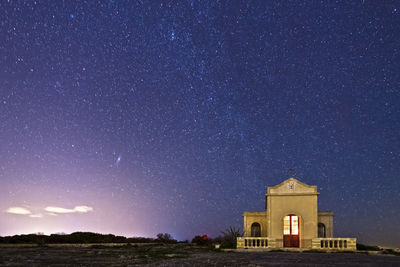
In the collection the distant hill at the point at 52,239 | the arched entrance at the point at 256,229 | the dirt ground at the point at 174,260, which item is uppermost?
the dirt ground at the point at 174,260

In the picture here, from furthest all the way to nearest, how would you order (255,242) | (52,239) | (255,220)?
1. (255,220)
2. (52,239)
3. (255,242)

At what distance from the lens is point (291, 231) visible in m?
22.1

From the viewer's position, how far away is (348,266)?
8.80 metres

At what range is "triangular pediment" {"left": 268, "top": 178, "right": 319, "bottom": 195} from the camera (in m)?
22.3

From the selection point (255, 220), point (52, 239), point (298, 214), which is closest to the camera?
point (298, 214)

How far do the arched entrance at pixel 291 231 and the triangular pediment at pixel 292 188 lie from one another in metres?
1.64

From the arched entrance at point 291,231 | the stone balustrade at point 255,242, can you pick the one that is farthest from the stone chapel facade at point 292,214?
the stone balustrade at point 255,242

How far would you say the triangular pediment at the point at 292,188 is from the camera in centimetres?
2228

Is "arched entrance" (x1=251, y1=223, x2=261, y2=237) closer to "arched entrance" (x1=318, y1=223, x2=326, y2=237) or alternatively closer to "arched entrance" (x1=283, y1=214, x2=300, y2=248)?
"arched entrance" (x1=318, y1=223, x2=326, y2=237)

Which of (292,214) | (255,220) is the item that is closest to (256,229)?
(255,220)

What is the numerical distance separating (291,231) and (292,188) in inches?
112

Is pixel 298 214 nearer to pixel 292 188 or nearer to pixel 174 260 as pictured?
pixel 292 188

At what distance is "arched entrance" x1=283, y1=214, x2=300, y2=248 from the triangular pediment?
164cm

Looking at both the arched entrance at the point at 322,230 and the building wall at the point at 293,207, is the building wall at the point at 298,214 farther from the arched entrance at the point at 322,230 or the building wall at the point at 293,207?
the arched entrance at the point at 322,230
